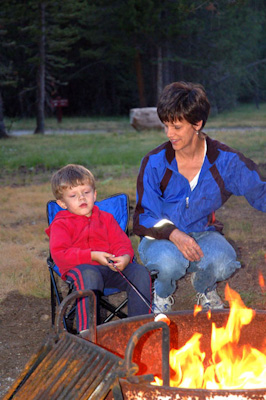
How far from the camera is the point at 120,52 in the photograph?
25.6 metres

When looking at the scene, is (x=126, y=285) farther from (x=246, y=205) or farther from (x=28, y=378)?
(x=246, y=205)

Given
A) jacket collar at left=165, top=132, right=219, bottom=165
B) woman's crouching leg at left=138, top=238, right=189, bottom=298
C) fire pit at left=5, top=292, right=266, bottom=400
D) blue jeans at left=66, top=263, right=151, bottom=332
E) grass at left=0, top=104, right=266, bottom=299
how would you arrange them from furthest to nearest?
grass at left=0, top=104, right=266, bottom=299 → jacket collar at left=165, top=132, right=219, bottom=165 → woman's crouching leg at left=138, top=238, right=189, bottom=298 → blue jeans at left=66, top=263, right=151, bottom=332 → fire pit at left=5, top=292, right=266, bottom=400

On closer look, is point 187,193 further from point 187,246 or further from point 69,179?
point 69,179

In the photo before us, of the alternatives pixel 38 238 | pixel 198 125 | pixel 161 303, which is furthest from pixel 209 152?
pixel 38 238

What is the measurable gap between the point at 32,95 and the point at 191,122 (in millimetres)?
27952

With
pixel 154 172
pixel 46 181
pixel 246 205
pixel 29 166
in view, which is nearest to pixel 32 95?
pixel 29 166

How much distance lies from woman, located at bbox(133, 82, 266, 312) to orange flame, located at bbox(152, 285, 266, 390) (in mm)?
614

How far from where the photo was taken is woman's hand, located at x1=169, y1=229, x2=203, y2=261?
2910 millimetres

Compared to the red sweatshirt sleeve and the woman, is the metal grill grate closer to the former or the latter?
the red sweatshirt sleeve

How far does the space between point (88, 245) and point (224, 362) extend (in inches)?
44.7

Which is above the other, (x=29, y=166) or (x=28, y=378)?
(x=28, y=378)

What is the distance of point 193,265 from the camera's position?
3143 mm

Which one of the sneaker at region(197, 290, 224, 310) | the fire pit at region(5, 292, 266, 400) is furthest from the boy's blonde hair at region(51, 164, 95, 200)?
the fire pit at region(5, 292, 266, 400)

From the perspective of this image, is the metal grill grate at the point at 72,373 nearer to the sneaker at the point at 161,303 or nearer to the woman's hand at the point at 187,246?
the woman's hand at the point at 187,246
